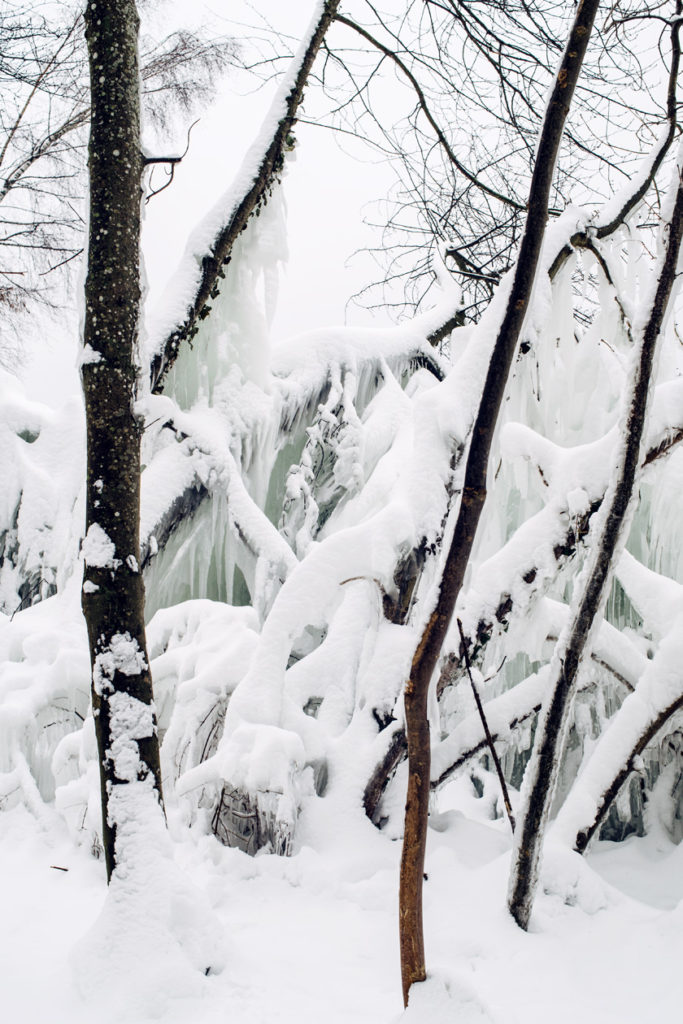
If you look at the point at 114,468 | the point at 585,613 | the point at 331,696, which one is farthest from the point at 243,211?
the point at 585,613

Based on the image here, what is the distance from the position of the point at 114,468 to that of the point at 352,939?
163 cm

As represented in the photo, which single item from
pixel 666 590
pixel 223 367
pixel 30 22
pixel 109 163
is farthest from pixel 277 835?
pixel 30 22

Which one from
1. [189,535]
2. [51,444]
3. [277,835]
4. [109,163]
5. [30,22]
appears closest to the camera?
[109,163]

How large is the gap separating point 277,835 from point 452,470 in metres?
1.69

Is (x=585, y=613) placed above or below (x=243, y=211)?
below

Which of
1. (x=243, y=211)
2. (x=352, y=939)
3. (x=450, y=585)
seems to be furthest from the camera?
(x=243, y=211)

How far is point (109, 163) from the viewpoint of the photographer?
185 centimetres

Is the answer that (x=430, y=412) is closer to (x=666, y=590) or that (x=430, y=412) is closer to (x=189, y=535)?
(x=666, y=590)

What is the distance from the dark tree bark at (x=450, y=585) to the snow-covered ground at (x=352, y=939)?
6.0 inches

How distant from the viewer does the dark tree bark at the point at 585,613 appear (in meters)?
1.81

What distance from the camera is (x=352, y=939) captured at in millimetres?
2150

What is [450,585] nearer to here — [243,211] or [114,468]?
[114,468]

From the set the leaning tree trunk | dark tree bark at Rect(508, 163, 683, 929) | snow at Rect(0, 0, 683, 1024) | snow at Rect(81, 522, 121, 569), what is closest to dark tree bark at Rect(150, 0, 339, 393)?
snow at Rect(0, 0, 683, 1024)

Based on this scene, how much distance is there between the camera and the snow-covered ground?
161cm
